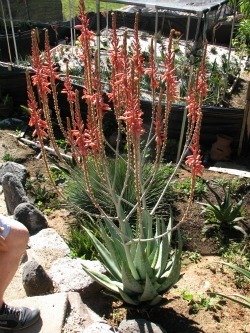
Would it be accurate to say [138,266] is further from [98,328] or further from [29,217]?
[29,217]

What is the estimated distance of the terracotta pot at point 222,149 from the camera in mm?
6457

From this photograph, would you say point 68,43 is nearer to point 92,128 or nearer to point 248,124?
point 248,124

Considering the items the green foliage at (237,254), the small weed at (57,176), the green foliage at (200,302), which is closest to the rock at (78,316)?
the green foliage at (200,302)

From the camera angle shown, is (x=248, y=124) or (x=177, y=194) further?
(x=248, y=124)

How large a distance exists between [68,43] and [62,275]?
25.5 feet

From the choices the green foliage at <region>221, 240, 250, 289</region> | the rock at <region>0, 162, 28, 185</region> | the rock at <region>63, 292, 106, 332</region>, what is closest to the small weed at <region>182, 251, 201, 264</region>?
the green foliage at <region>221, 240, 250, 289</region>

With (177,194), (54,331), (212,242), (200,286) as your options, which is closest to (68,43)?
(177,194)

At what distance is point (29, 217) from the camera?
4.54 metres

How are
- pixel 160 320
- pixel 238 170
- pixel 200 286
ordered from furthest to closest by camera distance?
pixel 238 170, pixel 200 286, pixel 160 320

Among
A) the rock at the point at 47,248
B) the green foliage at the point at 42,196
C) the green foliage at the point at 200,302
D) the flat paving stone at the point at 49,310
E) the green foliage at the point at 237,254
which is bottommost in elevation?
the green foliage at the point at 42,196

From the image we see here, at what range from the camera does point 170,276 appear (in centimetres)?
328

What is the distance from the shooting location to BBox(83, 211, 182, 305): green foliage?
323 cm

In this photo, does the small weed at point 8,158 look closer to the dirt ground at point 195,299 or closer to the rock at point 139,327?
the dirt ground at point 195,299

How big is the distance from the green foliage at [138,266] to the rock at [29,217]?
116cm
